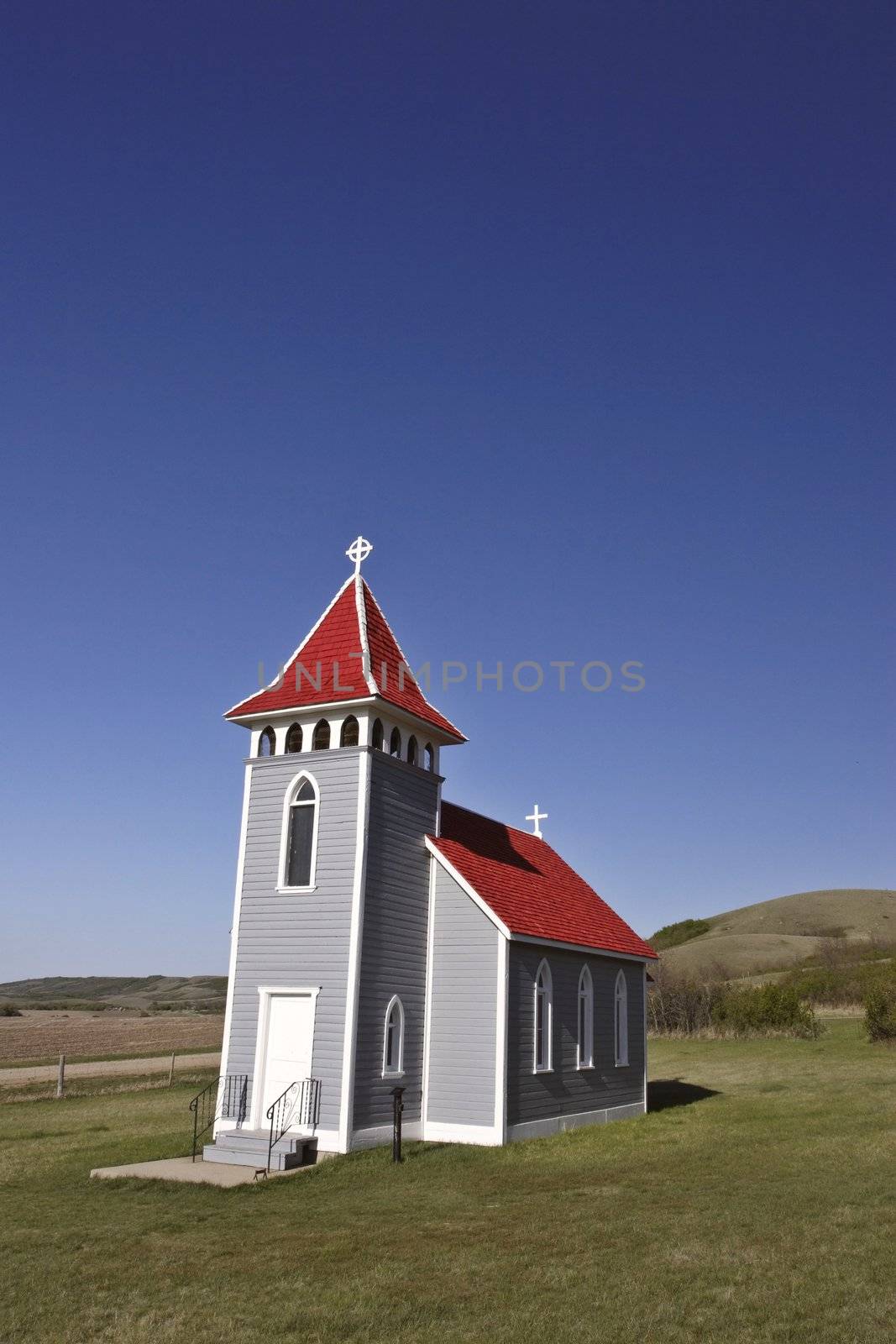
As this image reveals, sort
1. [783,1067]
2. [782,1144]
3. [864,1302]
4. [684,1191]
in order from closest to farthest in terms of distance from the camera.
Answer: [864,1302]
[684,1191]
[782,1144]
[783,1067]

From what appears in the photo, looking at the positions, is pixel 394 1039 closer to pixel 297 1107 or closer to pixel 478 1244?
pixel 297 1107

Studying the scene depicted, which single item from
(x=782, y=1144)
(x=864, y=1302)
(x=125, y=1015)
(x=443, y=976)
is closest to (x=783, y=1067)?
(x=782, y=1144)

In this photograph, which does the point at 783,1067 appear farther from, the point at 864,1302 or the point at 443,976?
the point at 864,1302

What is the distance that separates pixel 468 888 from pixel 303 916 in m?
3.34

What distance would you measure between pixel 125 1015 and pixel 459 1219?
256ft

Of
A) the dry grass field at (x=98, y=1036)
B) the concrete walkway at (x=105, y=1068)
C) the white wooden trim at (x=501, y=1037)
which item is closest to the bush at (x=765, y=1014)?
the concrete walkway at (x=105, y=1068)

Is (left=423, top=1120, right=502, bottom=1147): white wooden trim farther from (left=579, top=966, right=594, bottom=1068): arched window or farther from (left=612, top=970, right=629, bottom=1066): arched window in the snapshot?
(left=612, top=970, right=629, bottom=1066): arched window

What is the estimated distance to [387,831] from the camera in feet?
64.3

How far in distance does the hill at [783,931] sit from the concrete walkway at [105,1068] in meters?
42.7

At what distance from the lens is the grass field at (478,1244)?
883 centimetres

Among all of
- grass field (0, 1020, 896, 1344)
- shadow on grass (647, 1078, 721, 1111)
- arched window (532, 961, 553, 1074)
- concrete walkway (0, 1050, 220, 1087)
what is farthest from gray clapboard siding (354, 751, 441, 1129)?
concrete walkway (0, 1050, 220, 1087)

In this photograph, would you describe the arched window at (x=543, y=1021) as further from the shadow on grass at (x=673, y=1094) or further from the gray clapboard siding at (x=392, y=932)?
the shadow on grass at (x=673, y=1094)

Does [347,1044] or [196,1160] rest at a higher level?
[347,1044]

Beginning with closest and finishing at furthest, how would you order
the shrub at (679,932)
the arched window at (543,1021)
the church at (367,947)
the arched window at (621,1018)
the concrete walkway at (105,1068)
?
the church at (367,947), the arched window at (543,1021), the arched window at (621,1018), the concrete walkway at (105,1068), the shrub at (679,932)
